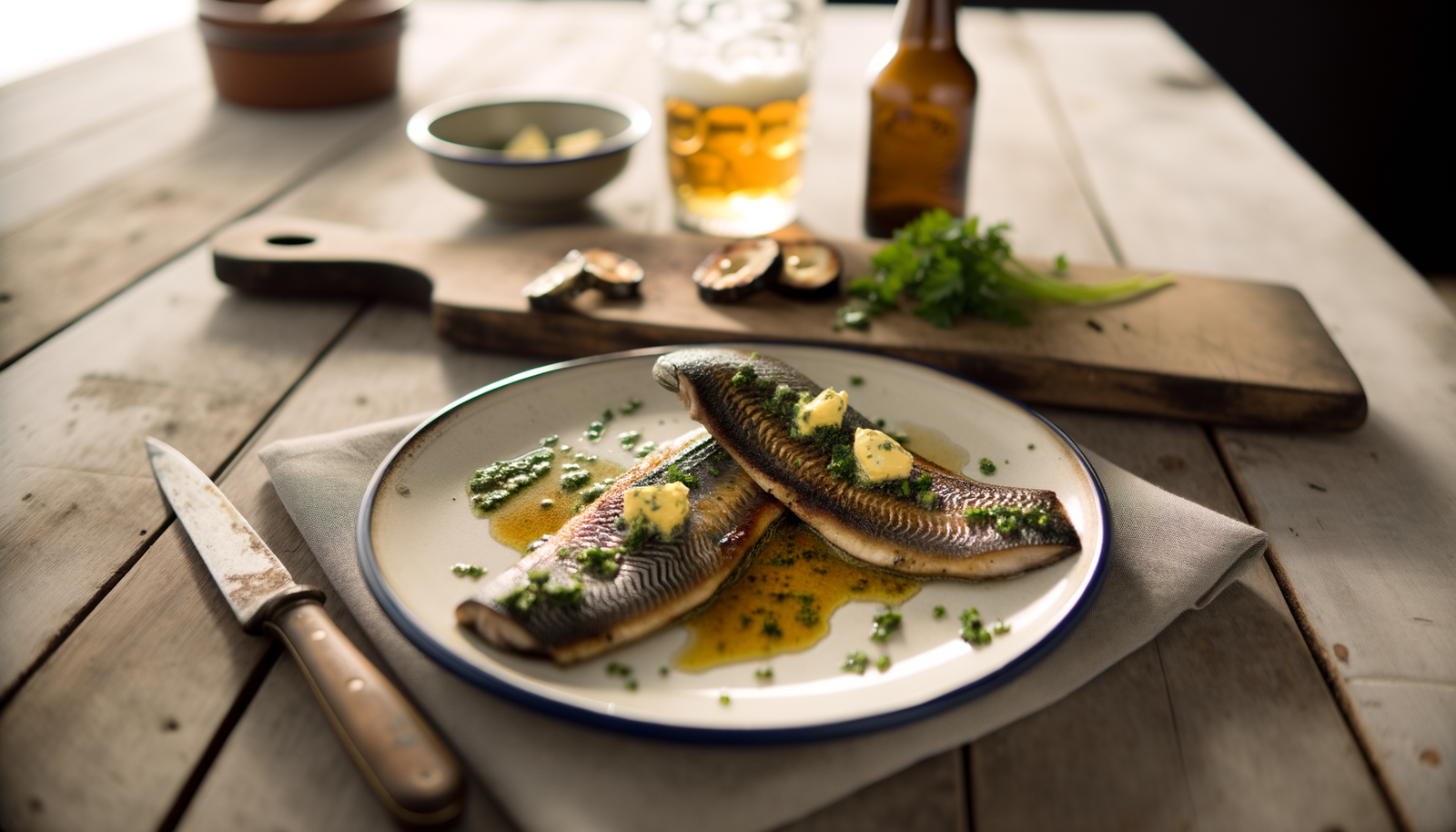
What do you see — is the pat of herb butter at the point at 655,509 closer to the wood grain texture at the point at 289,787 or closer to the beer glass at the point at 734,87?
the wood grain texture at the point at 289,787

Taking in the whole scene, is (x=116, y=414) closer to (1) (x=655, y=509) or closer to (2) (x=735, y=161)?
(1) (x=655, y=509)

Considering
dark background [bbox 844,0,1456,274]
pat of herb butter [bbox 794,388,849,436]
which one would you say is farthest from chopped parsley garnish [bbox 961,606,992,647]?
dark background [bbox 844,0,1456,274]

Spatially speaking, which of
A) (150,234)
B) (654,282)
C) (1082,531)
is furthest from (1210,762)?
(150,234)

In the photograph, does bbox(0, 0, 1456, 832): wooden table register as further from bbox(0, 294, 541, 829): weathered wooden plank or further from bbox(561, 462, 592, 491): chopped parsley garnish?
bbox(561, 462, 592, 491): chopped parsley garnish

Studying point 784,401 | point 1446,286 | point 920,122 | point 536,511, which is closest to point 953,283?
point 920,122

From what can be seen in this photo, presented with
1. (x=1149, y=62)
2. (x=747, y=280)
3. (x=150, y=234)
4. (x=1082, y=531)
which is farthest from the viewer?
(x=1149, y=62)

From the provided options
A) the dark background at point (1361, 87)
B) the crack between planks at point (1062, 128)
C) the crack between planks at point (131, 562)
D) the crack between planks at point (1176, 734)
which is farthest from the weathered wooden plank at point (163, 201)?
the dark background at point (1361, 87)

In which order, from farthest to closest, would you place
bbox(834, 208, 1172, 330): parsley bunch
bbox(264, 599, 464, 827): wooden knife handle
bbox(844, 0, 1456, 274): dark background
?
bbox(844, 0, 1456, 274): dark background → bbox(834, 208, 1172, 330): parsley bunch → bbox(264, 599, 464, 827): wooden knife handle

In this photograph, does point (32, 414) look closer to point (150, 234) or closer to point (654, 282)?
point (150, 234)
